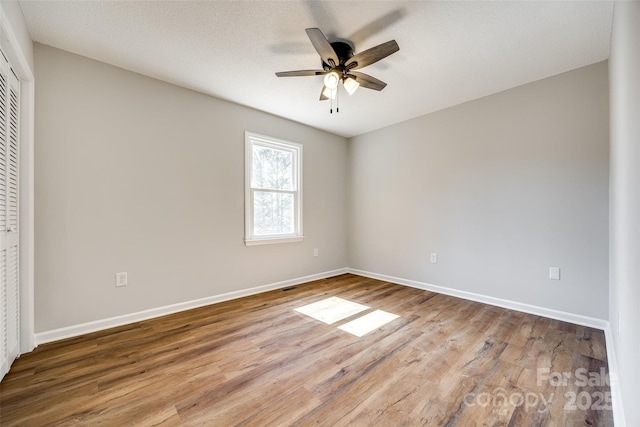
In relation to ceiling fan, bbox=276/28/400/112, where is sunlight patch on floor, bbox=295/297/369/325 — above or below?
below

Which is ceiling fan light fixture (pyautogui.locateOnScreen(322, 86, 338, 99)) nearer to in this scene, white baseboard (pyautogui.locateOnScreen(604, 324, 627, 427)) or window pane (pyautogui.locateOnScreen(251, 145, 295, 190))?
window pane (pyautogui.locateOnScreen(251, 145, 295, 190))

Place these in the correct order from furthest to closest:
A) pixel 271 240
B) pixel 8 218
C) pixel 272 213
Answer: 1. pixel 272 213
2. pixel 271 240
3. pixel 8 218

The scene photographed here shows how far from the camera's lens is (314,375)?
1765 millimetres

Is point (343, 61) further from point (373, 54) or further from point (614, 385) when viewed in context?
point (614, 385)

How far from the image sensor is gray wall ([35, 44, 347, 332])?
2.24 meters

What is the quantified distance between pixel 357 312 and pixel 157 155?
2.71 meters

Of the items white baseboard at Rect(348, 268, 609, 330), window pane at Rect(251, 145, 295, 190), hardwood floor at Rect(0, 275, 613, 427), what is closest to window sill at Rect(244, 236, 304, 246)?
window pane at Rect(251, 145, 295, 190)

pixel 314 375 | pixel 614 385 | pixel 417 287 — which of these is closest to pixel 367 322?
pixel 314 375

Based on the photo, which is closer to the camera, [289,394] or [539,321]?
[289,394]

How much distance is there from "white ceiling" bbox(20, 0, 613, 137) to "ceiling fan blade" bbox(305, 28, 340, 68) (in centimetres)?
21

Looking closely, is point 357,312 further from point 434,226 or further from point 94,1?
point 94,1

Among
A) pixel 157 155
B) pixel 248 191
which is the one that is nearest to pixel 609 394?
pixel 248 191

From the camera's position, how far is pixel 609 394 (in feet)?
5.16

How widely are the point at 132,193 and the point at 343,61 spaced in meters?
2.35
